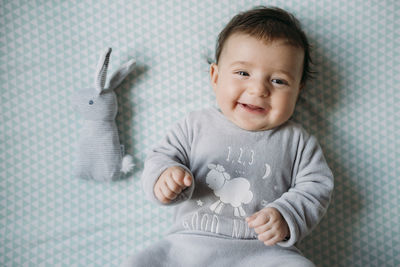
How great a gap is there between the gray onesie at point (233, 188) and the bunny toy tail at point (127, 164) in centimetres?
13

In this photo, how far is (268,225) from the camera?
3.06 ft

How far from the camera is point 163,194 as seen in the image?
950mm

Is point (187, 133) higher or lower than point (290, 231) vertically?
higher

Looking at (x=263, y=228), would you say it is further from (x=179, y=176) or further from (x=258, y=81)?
(x=258, y=81)

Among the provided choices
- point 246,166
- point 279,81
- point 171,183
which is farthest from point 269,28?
point 171,183

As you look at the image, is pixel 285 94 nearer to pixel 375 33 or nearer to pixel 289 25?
pixel 289 25

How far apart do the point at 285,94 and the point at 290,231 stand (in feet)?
1.30

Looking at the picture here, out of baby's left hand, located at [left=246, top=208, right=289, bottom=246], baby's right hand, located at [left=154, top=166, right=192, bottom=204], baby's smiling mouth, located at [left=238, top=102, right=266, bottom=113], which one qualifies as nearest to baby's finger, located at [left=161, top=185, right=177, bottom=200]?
baby's right hand, located at [left=154, top=166, right=192, bottom=204]

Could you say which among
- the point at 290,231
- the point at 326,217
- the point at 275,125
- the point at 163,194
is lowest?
the point at 326,217

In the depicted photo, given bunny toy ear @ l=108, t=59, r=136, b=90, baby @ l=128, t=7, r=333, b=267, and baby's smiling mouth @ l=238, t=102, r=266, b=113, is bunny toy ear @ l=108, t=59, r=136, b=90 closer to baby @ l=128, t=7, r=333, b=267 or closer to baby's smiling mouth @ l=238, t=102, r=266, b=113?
baby @ l=128, t=7, r=333, b=267

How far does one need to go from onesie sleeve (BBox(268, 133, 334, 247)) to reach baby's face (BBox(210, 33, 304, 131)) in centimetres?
15

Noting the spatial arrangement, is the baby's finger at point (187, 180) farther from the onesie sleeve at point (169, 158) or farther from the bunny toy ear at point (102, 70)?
the bunny toy ear at point (102, 70)

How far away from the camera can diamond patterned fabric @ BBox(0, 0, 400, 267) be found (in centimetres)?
118

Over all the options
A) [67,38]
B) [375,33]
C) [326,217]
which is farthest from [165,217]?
[375,33]
